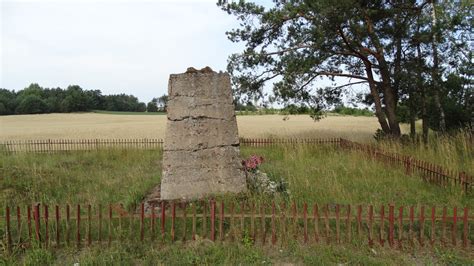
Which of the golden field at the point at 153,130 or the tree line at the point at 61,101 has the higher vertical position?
the tree line at the point at 61,101

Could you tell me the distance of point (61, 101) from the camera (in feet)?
234

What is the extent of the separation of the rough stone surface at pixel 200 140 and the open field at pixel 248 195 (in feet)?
2.24

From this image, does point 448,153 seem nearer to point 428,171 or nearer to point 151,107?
point 428,171

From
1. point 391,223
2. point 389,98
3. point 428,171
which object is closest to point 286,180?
point 428,171

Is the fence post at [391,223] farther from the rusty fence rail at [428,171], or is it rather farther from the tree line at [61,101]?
the tree line at [61,101]

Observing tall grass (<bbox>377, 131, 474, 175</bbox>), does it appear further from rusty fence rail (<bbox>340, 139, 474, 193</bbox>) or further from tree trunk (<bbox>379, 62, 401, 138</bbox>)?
tree trunk (<bbox>379, 62, 401, 138</bbox>)

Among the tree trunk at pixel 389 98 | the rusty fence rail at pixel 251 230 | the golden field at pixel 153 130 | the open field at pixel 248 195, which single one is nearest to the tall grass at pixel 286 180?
the open field at pixel 248 195

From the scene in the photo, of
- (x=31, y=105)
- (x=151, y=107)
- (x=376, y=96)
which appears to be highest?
(x=151, y=107)

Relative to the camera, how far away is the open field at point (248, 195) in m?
3.69

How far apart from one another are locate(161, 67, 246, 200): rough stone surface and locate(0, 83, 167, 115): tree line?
1894 inches

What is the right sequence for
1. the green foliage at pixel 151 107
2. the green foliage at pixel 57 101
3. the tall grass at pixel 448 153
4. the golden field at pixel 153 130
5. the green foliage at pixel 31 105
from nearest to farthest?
the tall grass at pixel 448 153, the golden field at pixel 153 130, the green foliage at pixel 31 105, the green foliage at pixel 57 101, the green foliage at pixel 151 107

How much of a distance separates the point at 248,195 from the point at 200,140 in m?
1.30

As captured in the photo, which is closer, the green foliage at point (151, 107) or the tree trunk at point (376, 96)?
the tree trunk at point (376, 96)

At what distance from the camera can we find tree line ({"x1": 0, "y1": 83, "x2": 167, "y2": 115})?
6600 cm
